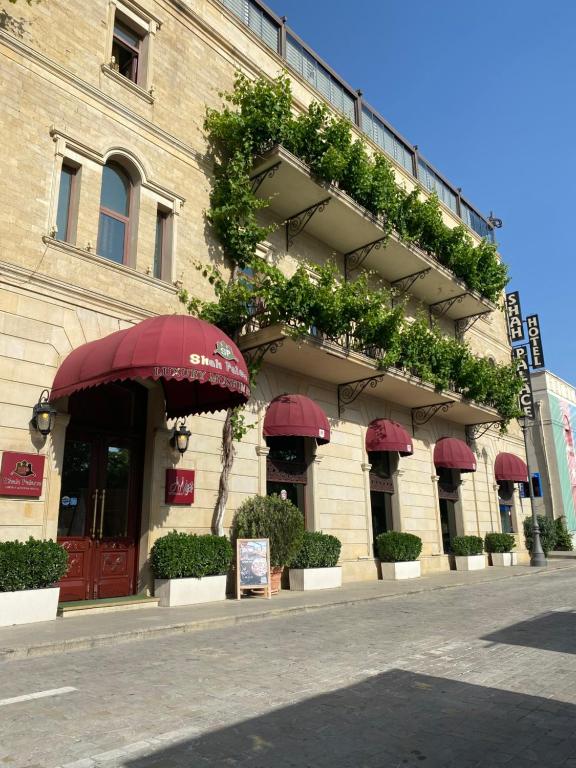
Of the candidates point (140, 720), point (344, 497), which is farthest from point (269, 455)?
point (140, 720)

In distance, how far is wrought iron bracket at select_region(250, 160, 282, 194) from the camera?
54.2ft

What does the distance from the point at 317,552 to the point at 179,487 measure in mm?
4202

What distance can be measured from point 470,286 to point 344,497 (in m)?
12.0

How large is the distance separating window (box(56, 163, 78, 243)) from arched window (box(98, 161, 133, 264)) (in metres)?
0.73

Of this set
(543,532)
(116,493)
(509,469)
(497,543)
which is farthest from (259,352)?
(543,532)

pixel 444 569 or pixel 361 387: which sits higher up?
pixel 361 387

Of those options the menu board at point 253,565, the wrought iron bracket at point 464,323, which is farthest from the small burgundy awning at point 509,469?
the menu board at point 253,565

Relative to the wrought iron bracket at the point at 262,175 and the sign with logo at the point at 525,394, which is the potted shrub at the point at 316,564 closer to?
the wrought iron bracket at the point at 262,175

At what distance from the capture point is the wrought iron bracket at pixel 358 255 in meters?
20.7

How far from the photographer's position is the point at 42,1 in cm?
1299

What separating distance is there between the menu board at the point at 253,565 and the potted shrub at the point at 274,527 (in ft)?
1.42

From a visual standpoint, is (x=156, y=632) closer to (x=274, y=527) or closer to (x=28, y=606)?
(x=28, y=606)

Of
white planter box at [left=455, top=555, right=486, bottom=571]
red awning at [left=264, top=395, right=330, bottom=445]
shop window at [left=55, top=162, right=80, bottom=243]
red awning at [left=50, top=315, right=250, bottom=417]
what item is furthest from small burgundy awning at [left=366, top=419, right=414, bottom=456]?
shop window at [left=55, top=162, right=80, bottom=243]

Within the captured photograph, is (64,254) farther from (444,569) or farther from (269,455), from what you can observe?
(444,569)
